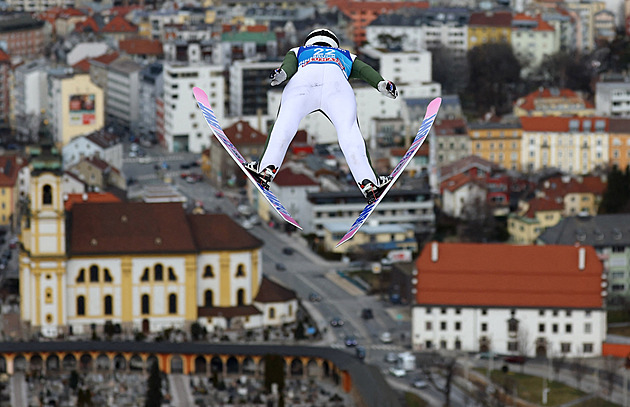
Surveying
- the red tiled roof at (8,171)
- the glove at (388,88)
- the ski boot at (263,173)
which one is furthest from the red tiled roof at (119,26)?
the glove at (388,88)

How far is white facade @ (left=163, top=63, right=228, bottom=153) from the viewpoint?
352 feet

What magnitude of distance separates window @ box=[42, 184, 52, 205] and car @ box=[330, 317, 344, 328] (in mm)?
10057

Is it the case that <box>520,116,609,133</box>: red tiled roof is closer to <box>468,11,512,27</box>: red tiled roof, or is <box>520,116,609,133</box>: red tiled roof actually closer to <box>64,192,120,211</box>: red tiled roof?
<box>64,192,120,211</box>: red tiled roof

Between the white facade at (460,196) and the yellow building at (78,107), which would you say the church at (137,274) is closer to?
the white facade at (460,196)

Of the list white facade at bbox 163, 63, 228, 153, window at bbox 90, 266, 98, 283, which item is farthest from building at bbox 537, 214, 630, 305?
white facade at bbox 163, 63, 228, 153

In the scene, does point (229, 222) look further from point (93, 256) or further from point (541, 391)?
point (541, 391)

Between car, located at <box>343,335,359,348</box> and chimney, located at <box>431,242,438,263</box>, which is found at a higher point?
chimney, located at <box>431,242,438,263</box>

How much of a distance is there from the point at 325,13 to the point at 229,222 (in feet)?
236

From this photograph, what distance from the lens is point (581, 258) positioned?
66250mm

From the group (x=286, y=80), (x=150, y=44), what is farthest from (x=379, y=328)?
(x=150, y=44)

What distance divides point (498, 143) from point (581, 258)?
32.1m

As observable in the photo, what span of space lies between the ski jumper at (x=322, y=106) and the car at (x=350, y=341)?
129ft

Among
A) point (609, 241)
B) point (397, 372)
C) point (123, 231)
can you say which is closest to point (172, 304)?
point (123, 231)

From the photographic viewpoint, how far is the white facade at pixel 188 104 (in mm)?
107312
